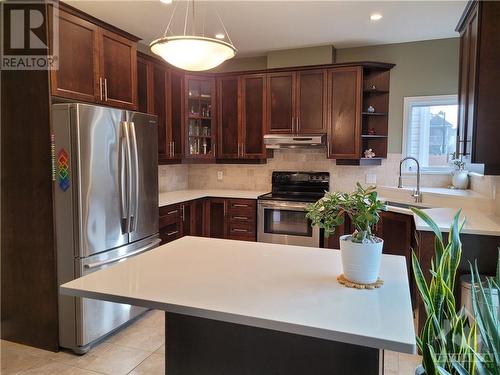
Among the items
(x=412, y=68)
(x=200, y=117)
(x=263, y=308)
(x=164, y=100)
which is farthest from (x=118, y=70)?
(x=412, y=68)

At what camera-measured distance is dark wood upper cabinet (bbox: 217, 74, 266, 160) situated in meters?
4.64

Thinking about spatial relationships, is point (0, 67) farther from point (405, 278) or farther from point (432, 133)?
point (432, 133)

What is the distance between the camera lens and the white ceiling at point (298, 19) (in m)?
3.19

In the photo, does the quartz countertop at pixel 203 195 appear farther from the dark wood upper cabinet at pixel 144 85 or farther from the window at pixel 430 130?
the window at pixel 430 130

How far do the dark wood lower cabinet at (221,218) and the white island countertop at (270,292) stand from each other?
2.37 metres

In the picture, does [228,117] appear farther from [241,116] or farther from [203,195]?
[203,195]

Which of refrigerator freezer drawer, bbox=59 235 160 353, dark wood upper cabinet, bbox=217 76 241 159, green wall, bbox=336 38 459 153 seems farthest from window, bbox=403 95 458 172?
refrigerator freezer drawer, bbox=59 235 160 353

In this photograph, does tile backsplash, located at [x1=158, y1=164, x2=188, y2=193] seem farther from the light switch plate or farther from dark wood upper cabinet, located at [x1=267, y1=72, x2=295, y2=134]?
the light switch plate

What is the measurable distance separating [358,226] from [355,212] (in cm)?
5

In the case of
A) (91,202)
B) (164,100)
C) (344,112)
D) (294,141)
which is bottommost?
(91,202)

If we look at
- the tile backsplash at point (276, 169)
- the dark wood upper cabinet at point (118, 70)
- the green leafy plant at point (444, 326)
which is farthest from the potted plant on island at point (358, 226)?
the tile backsplash at point (276, 169)

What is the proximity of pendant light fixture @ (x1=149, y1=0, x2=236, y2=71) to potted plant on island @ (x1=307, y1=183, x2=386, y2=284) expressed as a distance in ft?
3.43

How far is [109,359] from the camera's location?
8.41 feet

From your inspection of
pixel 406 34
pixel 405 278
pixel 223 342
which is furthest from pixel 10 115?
pixel 406 34
